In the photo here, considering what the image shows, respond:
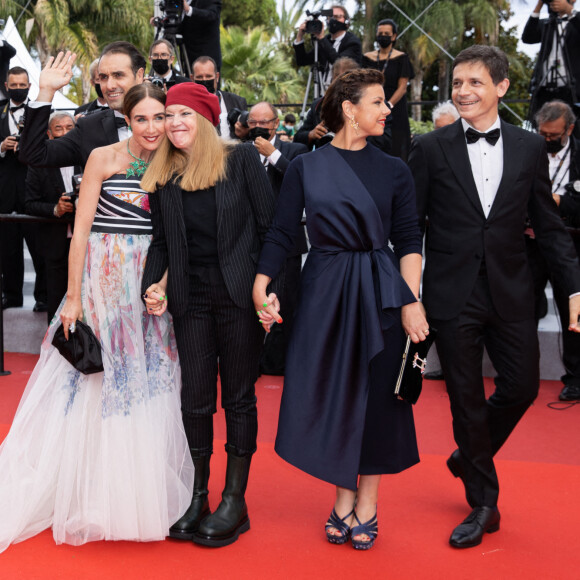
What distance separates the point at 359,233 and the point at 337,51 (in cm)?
481

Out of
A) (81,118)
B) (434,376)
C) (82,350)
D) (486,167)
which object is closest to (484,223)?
(486,167)

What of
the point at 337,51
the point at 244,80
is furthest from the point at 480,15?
the point at 337,51

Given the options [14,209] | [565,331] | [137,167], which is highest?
[137,167]

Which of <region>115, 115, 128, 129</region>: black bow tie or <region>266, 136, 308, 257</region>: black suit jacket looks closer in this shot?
<region>115, 115, 128, 129</region>: black bow tie

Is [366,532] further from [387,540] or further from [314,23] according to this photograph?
[314,23]

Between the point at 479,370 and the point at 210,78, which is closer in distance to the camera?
the point at 479,370

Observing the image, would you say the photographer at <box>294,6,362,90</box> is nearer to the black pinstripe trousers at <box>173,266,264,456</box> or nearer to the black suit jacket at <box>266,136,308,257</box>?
the black suit jacket at <box>266,136,308,257</box>

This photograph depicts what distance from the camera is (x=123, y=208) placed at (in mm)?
3082

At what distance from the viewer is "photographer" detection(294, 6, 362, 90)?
23.1 ft

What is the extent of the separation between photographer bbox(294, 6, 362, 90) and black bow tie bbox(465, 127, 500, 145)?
13.7ft

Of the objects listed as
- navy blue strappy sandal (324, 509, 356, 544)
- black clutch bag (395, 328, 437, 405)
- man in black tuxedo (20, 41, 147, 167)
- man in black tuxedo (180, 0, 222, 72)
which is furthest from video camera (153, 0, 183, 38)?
navy blue strappy sandal (324, 509, 356, 544)

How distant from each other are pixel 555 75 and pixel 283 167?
278 cm

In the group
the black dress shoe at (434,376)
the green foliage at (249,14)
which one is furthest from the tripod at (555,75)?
the green foliage at (249,14)

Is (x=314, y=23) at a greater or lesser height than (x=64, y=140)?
greater
